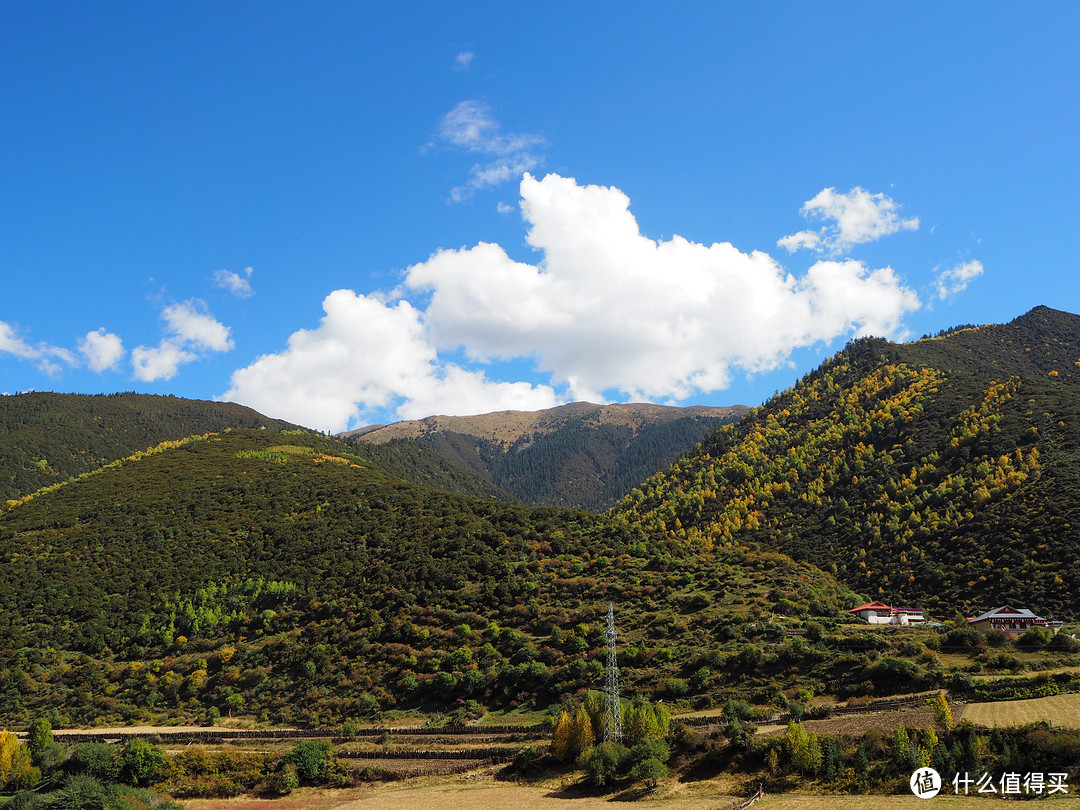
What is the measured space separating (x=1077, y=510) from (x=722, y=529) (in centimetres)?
5513

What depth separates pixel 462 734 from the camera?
51.0 metres

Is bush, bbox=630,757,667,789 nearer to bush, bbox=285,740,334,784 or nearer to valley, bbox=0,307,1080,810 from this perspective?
valley, bbox=0,307,1080,810

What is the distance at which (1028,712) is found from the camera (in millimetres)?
38031

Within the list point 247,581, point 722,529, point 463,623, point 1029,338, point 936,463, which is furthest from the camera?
point 1029,338

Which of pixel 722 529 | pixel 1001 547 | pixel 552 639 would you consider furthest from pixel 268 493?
pixel 1001 547

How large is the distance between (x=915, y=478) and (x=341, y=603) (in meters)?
95.2

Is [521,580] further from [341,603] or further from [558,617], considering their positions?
[341,603]

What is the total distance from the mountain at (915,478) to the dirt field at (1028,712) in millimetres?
38105

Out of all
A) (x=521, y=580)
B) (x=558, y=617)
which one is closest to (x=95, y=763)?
(x=558, y=617)

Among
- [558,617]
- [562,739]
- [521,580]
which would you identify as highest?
[521,580]

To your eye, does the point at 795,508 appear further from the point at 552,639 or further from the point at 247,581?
the point at 247,581

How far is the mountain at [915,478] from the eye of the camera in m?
84.9

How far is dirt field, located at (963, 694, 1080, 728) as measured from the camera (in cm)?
3572

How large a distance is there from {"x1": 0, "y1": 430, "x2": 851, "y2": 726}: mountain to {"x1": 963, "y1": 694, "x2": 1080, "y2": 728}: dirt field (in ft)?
33.6
